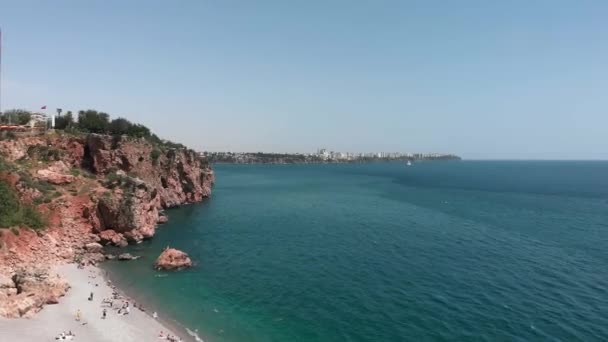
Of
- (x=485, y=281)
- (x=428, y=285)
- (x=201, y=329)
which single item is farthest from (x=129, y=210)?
(x=485, y=281)

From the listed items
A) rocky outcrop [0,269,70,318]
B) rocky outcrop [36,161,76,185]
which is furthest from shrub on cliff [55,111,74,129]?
rocky outcrop [0,269,70,318]

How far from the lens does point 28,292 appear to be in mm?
36812

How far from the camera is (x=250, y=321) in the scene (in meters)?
36.9

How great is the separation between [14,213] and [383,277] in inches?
1934

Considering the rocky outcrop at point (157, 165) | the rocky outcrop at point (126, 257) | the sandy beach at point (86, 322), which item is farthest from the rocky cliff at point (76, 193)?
the sandy beach at point (86, 322)

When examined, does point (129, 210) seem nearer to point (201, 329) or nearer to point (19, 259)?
point (19, 259)

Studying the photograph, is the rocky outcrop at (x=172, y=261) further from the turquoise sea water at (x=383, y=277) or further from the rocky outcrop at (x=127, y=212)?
the rocky outcrop at (x=127, y=212)

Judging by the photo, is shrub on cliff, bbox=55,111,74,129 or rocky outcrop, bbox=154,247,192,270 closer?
rocky outcrop, bbox=154,247,192,270

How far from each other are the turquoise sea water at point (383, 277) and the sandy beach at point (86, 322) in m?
3.41

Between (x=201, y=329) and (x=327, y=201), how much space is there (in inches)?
3421

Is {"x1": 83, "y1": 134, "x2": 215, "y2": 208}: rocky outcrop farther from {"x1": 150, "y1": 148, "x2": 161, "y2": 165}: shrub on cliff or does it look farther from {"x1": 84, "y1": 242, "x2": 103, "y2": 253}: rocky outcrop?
{"x1": 84, "y1": 242, "x2": 103, "y2": 253}: rocky outcrop

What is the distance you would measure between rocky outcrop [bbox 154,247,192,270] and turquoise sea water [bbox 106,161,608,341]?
156cm

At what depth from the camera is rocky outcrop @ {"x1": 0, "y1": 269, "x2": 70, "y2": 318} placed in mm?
34281

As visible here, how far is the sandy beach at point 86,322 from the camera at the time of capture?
31969 mm
